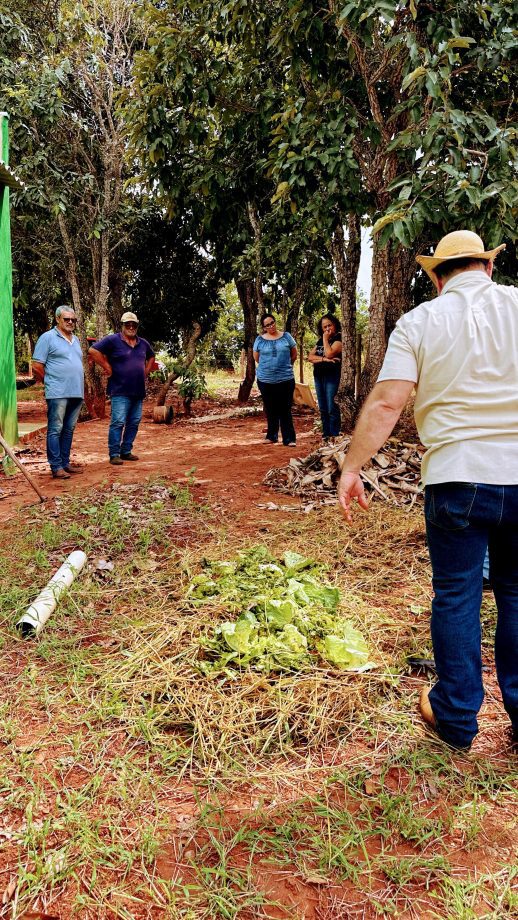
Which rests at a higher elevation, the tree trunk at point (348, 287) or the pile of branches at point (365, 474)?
the tree trunk at point (348, 287)

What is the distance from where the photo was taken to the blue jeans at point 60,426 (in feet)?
20.9

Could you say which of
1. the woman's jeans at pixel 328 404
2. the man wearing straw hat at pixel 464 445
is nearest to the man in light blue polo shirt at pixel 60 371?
the woman's jeans at pixel 328 404

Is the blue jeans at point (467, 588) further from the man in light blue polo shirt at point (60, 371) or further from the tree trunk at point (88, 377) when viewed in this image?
the tree trunk at point (88, 377)

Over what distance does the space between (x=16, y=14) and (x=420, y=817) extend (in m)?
12.3

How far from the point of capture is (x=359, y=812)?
1.95m

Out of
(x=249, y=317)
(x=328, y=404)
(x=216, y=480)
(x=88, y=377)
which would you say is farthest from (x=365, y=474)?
(x=249, y=317)

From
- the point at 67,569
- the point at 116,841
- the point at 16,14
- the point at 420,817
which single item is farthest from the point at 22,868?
the point at 16,14

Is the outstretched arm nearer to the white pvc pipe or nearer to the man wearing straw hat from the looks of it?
the man wearing straw hat

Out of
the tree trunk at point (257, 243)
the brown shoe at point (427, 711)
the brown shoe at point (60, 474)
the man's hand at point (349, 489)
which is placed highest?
the tree trunk at point (257, 243)

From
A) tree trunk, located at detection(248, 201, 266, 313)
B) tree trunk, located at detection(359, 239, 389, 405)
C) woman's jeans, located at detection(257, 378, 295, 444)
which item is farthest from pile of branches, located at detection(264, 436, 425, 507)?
tree trunk, located at detection(248, 201, 266, 313)

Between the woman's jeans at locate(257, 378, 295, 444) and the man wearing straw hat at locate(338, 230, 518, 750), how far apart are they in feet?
18.3

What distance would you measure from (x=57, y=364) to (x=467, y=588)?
206 inches

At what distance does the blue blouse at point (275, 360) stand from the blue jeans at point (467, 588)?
18.8ft

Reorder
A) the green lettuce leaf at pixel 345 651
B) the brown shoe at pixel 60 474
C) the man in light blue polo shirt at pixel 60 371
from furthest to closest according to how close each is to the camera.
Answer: the brown shoe at pixel 60 474
the man in light blue polo shirt at pixel 60 371
the green lettuce leaf at pixel 345 651
